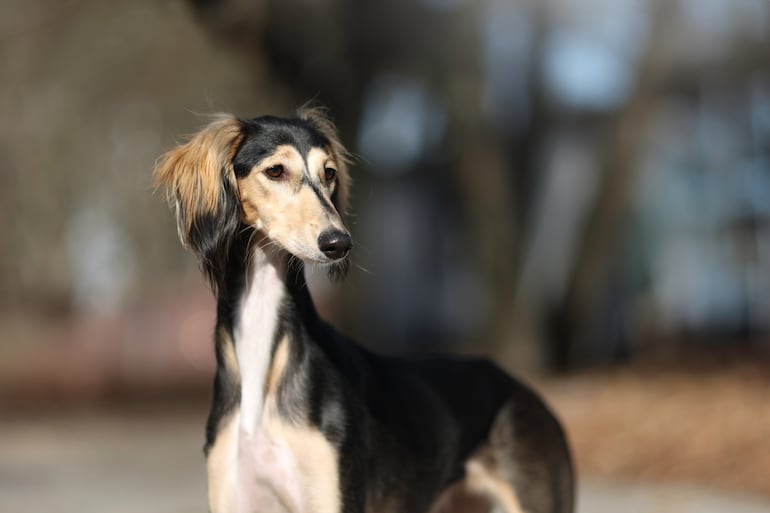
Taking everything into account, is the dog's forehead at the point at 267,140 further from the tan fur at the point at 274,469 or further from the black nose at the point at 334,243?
the tan fur at the point at 274,469

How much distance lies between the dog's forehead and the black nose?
0.46m

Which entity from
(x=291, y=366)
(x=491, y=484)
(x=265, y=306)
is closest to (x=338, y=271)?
(x=265, y=306)

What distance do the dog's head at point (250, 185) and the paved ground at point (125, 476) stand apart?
358 cm

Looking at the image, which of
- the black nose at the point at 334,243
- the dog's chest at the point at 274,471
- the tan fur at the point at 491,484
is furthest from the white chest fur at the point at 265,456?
the tan fur at the point at 491,484

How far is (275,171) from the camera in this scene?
12.5 ft

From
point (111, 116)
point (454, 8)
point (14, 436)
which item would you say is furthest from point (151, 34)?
point (14, 436)

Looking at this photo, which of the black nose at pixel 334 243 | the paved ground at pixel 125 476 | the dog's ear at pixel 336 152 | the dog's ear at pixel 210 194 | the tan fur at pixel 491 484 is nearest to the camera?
the black nose at pixel 334 243

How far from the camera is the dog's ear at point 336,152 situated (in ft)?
13.7

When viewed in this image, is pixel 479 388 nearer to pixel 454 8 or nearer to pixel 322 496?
pixel 322 496

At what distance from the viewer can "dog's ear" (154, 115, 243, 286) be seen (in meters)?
3.81

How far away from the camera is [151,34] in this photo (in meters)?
11.8

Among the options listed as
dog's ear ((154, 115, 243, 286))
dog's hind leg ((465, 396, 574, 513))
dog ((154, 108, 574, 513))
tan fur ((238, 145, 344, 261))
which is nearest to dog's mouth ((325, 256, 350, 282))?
dog ((154, 108, 574, 513))

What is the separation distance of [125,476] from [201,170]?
17.5 ft

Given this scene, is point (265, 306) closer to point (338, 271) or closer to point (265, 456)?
point (338, 271)
